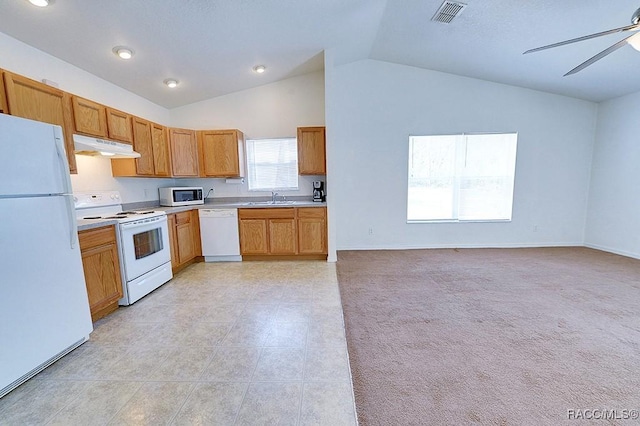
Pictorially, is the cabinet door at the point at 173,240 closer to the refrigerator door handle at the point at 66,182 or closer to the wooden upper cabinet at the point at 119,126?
the wooden upper cabinet at the point at 119,126

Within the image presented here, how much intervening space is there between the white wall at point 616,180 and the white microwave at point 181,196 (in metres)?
6.82

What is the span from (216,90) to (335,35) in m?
2.14

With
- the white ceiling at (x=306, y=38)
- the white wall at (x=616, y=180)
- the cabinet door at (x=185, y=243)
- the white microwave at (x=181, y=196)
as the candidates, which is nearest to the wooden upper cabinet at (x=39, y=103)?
the white ceiling at (x=306, y=38)

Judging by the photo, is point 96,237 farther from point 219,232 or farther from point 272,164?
point 272,164

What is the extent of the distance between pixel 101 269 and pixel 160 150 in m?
1.99

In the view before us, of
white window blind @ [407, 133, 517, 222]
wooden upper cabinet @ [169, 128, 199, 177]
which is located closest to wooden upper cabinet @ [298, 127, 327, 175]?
white window blind @ [407, 133, 517, 222]

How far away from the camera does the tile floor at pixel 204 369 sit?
1.39m

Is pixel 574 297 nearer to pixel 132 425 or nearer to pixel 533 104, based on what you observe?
pixel 533 104

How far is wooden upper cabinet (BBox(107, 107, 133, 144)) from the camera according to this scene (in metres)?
2.86

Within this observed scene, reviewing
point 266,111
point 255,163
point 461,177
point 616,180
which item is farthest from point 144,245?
point 616,180

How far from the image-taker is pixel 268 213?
3.91 m

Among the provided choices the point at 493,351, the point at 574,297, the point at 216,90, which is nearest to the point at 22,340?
the point at 493,351

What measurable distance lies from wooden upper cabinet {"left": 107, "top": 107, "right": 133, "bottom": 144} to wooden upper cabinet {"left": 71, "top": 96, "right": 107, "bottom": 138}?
6cm

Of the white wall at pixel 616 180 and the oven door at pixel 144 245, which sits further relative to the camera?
the white wall at pixel 616 180
